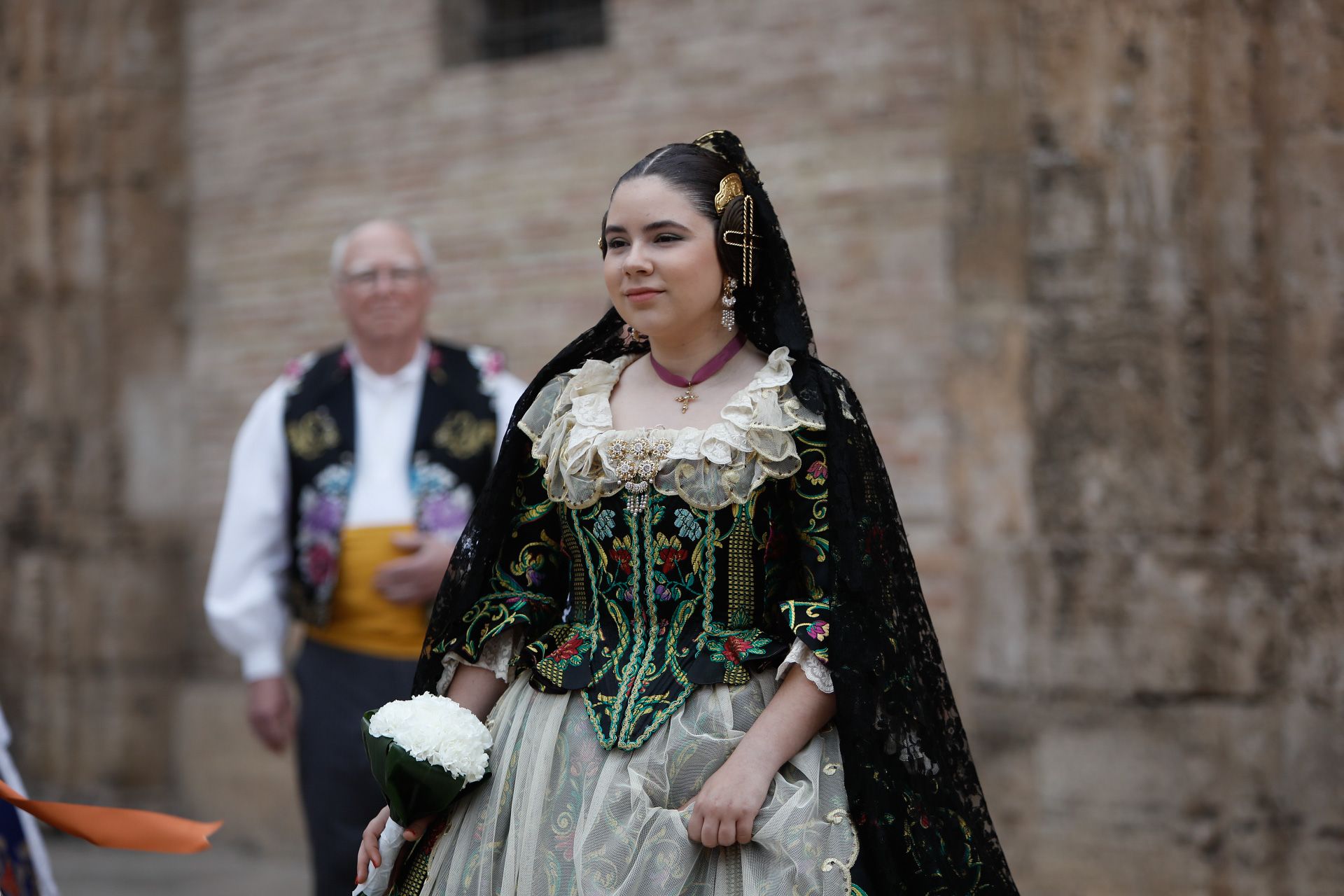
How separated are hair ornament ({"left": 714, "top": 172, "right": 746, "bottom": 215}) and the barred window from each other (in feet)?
12.3

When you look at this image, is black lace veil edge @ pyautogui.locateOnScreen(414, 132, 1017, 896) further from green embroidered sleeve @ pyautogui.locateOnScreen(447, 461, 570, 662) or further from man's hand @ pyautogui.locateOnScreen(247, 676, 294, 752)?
man's hand @ pyautogui.locateOnScreen(247, 676, 294, 752)

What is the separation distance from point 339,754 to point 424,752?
1.56 m

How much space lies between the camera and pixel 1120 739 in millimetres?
4316

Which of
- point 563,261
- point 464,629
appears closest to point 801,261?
point 563,261

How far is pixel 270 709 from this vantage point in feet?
13.2

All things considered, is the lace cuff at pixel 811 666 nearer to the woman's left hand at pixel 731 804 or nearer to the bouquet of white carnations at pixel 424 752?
the woman's left hand at pixel 731 804

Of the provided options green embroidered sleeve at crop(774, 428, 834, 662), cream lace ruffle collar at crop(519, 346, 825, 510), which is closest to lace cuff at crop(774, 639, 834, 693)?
green embroidered sleeve at crop(774, 428, 834, 662)

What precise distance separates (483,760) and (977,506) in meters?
2.69

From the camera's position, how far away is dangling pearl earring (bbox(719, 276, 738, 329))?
92.0 inches

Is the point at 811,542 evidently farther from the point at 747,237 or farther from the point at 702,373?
the point at 747,237

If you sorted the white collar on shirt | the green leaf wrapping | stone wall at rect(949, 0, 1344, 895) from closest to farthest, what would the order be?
1. the green leaf wrapping
2. the white collar on shirt
3. stone wall at rect(949, 0, 1344, 895)

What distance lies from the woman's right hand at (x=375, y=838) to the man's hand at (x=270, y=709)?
171 cm

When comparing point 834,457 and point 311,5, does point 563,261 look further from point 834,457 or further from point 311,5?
point 834,457

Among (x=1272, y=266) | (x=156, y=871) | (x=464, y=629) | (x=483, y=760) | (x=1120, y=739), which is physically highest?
→ (x=1272, y=266)
